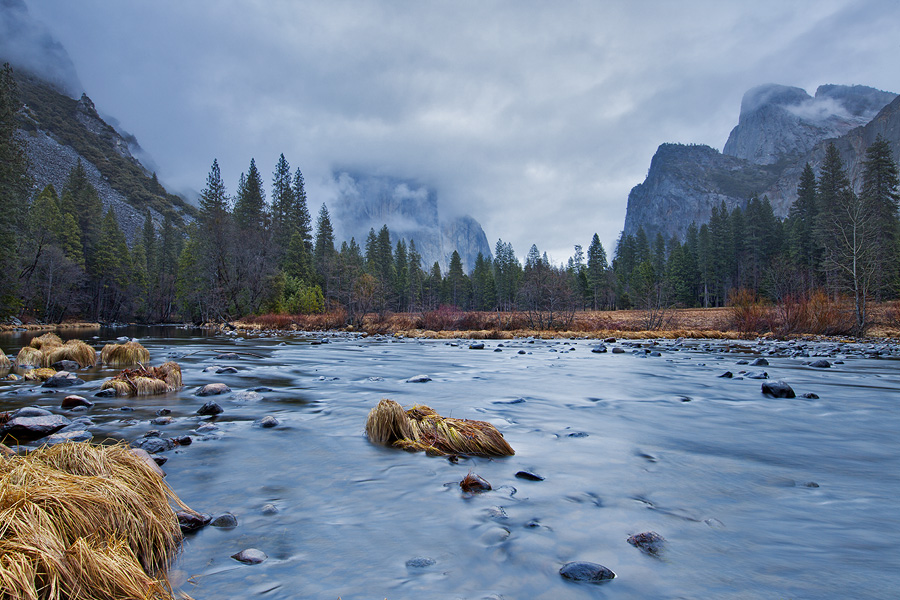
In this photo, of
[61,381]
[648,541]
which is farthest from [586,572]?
[61,381]

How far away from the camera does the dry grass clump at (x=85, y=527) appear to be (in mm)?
1762

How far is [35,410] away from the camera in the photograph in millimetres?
5332

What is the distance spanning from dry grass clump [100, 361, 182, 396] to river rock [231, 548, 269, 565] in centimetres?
682

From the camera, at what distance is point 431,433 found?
201 inches

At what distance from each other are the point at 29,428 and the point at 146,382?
339 cm

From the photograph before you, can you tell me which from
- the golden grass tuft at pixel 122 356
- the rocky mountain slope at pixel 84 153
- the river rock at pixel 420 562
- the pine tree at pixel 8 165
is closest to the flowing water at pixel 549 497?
the river rock at pixel 420 562

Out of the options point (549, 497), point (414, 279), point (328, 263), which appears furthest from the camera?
point (414, 279)

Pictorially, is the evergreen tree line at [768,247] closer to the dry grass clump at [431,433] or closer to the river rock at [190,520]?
the dry grass clump at [431,433]

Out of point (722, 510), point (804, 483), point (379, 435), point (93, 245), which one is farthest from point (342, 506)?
point (93, 245)

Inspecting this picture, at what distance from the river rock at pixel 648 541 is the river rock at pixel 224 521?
2740 mm

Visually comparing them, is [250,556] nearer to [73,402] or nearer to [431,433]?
[431,433]

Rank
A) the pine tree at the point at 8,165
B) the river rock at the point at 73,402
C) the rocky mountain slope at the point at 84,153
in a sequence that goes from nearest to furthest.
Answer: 1. the river rock at the point at 73,402
2. the pine tree at the point at 8,165
3. the rocky mountain slope at the point at 84,153

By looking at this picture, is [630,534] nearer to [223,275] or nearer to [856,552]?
[856,552]

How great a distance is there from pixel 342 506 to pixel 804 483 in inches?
166
